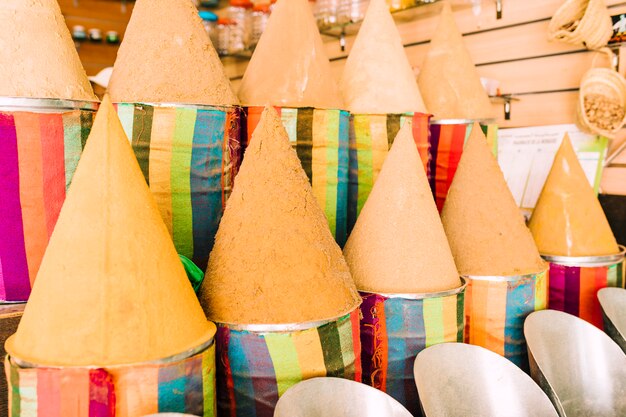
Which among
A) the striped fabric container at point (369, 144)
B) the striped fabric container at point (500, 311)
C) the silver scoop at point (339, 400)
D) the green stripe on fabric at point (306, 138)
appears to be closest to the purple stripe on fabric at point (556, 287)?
the striped fabric container at point (500, 311)

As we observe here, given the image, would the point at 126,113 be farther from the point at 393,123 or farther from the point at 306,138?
the point at 393,123

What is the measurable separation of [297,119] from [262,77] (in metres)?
0.15

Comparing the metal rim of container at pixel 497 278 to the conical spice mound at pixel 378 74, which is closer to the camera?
the metal rim of container at pixel 497 278

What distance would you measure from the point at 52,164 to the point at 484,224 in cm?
93

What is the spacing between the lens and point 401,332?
3.54 feet

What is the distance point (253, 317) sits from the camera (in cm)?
86

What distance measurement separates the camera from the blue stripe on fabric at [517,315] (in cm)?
124

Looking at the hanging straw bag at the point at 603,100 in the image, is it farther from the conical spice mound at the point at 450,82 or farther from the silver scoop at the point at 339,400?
the silver scoop at the point at 339,400

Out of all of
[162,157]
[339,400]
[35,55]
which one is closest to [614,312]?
[339,400]

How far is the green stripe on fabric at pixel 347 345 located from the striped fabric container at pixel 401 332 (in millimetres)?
142

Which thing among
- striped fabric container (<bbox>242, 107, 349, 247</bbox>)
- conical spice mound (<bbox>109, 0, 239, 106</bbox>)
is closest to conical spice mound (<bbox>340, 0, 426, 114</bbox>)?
striped fabric container (<bbox>242, 107, 349, 247</bbox>)

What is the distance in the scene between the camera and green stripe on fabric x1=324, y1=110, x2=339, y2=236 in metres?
1.26

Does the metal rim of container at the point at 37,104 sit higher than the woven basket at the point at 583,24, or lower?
lower

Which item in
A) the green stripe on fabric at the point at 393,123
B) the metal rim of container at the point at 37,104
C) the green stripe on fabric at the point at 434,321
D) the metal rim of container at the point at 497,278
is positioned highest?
the metal rim of container at the point at 37,104
